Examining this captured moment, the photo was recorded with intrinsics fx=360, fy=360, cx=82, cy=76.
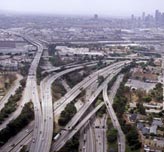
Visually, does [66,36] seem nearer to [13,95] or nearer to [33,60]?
[33,60]

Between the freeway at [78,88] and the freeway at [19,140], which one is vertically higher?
the freeway at [78,88]

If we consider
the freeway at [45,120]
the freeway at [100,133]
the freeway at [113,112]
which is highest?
the freeway at [45,120]

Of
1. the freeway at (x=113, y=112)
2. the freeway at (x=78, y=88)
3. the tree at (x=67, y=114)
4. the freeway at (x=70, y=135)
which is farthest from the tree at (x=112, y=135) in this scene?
the freeway at (x=78, y=88)

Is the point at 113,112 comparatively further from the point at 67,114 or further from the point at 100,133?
the point at 67,114

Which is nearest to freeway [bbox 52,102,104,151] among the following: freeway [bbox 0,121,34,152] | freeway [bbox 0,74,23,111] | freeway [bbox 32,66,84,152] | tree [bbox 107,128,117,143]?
freeway [bbox 32,66,84,152]

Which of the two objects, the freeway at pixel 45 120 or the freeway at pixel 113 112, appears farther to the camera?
the freeway at pixel 113 112

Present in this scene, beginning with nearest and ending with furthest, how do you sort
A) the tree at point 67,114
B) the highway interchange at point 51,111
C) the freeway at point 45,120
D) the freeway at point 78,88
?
the freeway at point 45,120 < the highway interchange at point 51,111 < the tree at point 67,114 < the freeway at point 78,88

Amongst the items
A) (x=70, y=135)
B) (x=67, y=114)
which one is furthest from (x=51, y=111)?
(x=70, y=135)

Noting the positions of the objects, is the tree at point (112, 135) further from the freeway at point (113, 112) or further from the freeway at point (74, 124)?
the freeway at point (74, 124)

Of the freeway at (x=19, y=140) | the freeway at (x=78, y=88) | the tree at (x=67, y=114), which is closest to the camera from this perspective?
the freeway at (x=19, y=140)

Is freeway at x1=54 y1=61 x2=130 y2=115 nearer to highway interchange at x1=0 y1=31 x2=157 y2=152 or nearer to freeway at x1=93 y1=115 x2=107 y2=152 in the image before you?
highway interchange at x1=0 y1=31 x2=157 y2=152

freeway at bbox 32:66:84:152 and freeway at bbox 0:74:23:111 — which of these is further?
freeway at bbox 0:74:23:111

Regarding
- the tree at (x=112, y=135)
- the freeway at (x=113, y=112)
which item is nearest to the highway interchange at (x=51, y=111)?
the freeway at (x=113, y=112)
